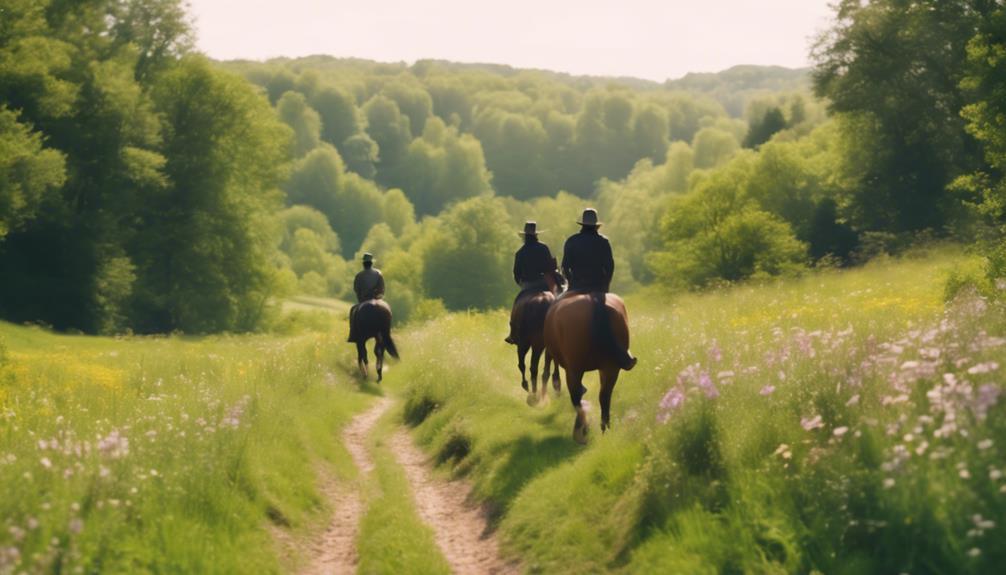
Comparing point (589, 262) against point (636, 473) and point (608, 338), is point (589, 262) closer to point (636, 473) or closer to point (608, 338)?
point (608, 338)

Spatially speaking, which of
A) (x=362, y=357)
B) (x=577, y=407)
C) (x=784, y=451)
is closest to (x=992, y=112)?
(x=577, y=407)

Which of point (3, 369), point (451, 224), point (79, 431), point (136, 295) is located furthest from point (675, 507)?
point (451, 224)

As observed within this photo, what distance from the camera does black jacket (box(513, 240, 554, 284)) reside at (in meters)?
18.8

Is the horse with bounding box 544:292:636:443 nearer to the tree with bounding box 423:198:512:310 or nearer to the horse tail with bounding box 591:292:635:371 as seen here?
the horse tail with bounding box 591:292:635:371

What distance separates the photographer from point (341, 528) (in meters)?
12.3

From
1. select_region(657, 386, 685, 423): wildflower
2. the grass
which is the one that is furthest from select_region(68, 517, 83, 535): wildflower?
select_region(657, 386, 685, 423): wildflower

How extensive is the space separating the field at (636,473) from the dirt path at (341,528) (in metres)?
0.17

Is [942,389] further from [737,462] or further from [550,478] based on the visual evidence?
[550,478]

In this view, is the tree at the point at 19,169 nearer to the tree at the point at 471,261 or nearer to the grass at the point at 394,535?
the grass at the point at 394,535

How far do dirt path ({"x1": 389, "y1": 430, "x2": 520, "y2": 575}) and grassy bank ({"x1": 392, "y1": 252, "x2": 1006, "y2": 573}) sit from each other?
296 millimetres

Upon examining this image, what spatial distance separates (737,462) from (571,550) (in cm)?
194

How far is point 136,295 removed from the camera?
2105 inches

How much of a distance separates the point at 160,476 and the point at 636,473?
4770mm

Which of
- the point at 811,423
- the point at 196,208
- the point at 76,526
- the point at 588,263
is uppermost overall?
the point at 588,263
